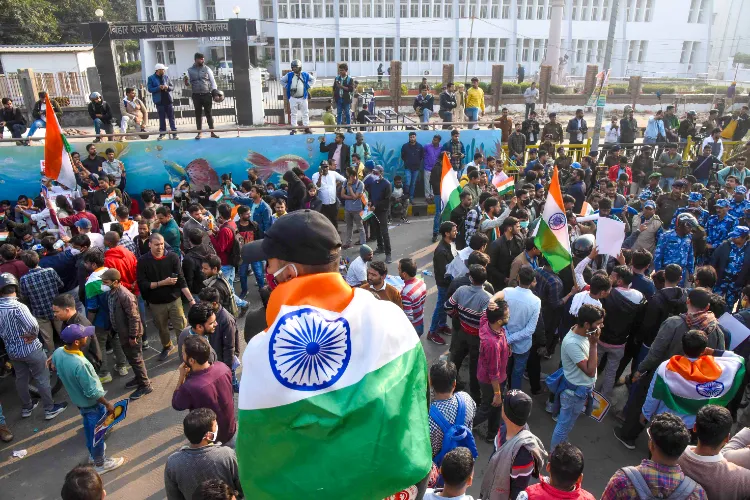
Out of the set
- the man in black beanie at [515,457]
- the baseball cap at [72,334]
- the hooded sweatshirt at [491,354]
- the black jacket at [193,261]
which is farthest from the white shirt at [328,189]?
the man in black beanie at [515,457]

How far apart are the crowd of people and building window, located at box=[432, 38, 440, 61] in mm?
36804

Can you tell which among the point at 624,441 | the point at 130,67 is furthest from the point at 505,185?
the point at 130,67

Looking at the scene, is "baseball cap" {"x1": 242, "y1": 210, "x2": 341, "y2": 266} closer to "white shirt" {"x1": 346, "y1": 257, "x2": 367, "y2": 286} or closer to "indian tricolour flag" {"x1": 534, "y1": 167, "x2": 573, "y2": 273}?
"white shirt" {"x1": 346, "y1": 257, "x2": 367, "y2": 286}

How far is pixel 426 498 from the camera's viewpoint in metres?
3.16

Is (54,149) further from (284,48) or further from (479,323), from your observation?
(284,48)

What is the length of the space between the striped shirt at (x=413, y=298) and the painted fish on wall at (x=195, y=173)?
7.98 meters

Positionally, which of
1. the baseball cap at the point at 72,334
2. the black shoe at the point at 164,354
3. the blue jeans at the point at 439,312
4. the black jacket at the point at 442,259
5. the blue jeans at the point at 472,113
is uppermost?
the blue jeans at the point at 472,113

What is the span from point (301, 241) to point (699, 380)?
3.87 metres

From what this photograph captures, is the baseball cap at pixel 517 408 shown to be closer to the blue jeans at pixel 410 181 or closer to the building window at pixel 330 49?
the blue jeans at pixel 410 181

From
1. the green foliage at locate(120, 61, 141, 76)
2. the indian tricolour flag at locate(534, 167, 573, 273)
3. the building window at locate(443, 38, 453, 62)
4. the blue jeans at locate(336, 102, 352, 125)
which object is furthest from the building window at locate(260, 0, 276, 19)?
the indian tricolour flag at locate(534, 167, 573, 273)

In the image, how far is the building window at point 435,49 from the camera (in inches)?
1732

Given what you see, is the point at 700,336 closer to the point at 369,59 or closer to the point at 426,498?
the point at 426,498

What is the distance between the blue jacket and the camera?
39.5 ft

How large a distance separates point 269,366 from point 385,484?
58 centimetres
